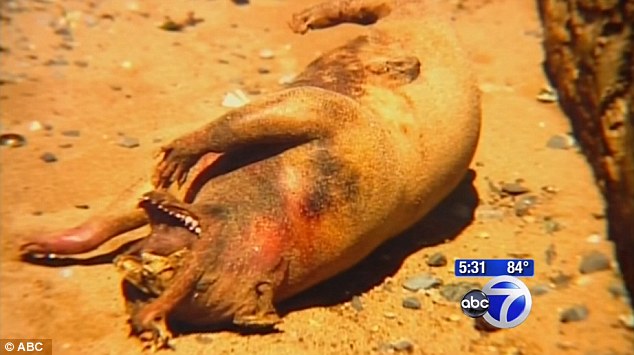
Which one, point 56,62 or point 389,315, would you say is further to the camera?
point 56,62

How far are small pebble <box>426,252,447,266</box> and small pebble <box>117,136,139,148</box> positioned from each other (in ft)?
4.67

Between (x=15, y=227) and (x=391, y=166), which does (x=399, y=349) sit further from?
(x=15, y=227)

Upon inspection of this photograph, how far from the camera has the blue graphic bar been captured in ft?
8.37

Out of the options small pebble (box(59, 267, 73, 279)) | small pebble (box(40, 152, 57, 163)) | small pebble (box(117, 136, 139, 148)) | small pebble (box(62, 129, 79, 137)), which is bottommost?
small pebble (box(117, 136, 139, 148))

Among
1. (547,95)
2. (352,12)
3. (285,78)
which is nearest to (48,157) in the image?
(285,78)

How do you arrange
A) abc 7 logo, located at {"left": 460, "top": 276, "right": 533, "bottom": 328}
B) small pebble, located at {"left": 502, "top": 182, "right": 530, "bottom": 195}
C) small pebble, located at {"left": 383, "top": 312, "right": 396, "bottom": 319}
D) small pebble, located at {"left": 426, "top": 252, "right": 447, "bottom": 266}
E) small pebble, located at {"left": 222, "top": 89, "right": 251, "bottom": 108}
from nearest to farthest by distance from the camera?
abc 7 logo, located at {"left": 460, "top": 276, "right": 533, "bottom": 328} → small pebble, located at {"left": 383, "top": 312, "right": 396, "bottom": 319} → small pebble, located at {"left": 426, "top": 252, "right": 447, "bottom": 266} → small pebble, located at {"left": 502, "top": 182, "right": 530, "bottom": 195} → small pebble, located at {"left": 222, "top": 89, "right": 251, "bottom": 108}

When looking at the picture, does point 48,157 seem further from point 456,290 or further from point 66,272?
point 456,290

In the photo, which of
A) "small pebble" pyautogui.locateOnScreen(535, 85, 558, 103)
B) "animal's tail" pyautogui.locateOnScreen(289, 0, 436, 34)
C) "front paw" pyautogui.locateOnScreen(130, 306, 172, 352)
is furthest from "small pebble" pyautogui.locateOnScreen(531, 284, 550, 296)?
"small pebble" pyautogui.locateOnScreen(535, 85, 558, 103)

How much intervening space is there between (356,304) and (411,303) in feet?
0.61

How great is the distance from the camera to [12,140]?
3582 mm

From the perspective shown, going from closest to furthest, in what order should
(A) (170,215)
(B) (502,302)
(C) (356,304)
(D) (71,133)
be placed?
(B) (502,302), (A) (170,215), (C) (356,304), (D) (71,133)

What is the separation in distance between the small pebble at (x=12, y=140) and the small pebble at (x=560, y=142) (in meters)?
2.32

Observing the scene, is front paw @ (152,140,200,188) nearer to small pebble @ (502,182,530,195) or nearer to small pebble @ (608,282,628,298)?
small pebble @ (502,182,530,195)

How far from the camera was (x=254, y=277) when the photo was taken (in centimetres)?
261
